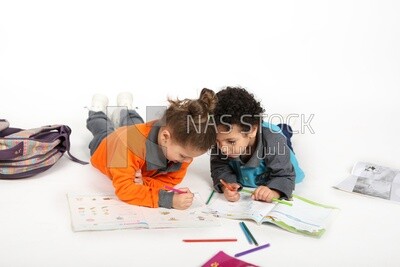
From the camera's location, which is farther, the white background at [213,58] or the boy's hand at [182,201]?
the white background at [213,58]

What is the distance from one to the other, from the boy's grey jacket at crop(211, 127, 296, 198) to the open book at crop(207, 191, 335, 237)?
0.27ft

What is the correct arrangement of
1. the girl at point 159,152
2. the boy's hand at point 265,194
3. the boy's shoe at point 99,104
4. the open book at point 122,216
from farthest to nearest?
the boy's shoe at point 99,104 < the boy's hand at point 265,194 < the girl at point 159,152 < the open book at point 122,216

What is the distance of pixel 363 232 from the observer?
6.61 feet

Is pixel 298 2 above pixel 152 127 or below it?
above

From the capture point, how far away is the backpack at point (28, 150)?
2.27m

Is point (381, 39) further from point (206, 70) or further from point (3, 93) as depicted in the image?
point (3, 93)

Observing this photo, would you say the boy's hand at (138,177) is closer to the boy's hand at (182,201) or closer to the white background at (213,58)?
the boy's hand at (182,201)

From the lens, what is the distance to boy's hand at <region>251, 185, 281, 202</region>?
2.19 metres

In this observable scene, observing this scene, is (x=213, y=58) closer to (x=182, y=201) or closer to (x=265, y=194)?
(x=265, y=194)

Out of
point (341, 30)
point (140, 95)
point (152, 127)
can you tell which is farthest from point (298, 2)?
point (152, 127)

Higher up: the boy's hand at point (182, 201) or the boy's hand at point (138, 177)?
the boy's hand at point (138, 177)

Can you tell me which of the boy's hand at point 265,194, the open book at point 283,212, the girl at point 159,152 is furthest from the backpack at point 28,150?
the boy's hand at point 265,194

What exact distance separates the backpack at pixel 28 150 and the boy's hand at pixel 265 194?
0.92m

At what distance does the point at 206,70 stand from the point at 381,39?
1.12m
